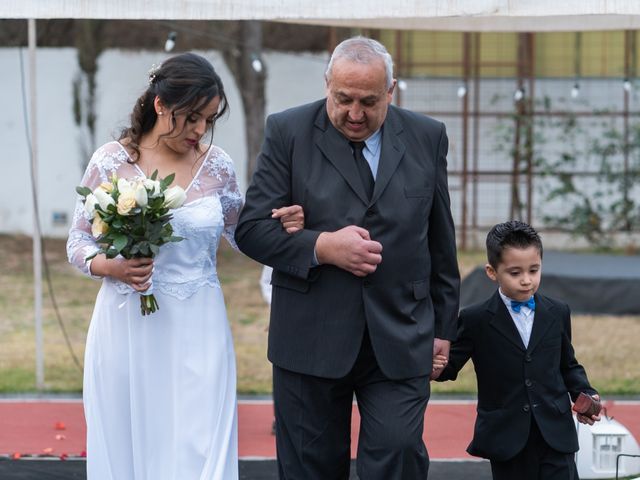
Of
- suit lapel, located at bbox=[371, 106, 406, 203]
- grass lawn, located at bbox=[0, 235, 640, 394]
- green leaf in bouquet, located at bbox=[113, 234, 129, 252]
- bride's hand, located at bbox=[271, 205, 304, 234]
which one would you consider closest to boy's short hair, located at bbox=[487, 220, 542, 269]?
suit lapel, located at bbox=[371, 106, 406, 203]

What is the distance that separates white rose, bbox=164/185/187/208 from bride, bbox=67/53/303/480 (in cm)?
18

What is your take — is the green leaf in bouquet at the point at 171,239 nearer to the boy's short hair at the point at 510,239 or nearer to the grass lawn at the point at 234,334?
the boy's short hair at the point at 510,239

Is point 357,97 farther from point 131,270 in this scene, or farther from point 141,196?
point 131,270

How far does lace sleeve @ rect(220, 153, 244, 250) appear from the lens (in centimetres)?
520

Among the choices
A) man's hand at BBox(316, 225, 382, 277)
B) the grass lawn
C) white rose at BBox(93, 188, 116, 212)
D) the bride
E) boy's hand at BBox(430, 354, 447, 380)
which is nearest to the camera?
man's hand at BBox(316, 225, 382, 277)

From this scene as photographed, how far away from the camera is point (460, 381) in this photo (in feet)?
33.0

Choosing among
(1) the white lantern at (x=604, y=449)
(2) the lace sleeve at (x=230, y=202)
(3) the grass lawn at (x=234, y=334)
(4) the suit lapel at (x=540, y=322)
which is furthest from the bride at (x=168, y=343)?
(3) the grass lawn at (x=234, y=334)

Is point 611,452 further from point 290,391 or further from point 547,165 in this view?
point 547,165

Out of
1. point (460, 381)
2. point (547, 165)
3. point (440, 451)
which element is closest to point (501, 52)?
point (547, 165)

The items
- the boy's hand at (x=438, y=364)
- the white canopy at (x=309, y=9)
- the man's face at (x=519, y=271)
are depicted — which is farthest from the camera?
the white canopy at (x=309, y=9)

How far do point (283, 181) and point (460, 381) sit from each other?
5658 mm

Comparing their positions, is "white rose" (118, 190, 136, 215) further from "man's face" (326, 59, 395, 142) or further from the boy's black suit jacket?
the boy's black suit jacket

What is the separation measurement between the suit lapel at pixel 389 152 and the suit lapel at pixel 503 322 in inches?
37.6

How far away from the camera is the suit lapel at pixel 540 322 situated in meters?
5.24
